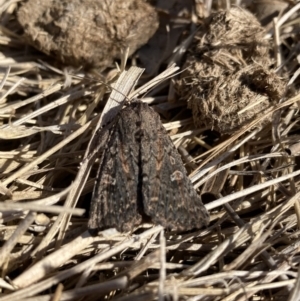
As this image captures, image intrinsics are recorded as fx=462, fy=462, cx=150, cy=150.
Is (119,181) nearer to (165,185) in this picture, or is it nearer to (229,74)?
(165,185)

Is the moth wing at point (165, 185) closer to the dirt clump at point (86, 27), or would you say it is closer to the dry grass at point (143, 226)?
the dry grass at point (143, 226)

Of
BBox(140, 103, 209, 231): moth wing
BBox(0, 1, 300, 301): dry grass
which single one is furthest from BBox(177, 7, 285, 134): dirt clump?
BBox(140, 103, 209, 231): moth wing

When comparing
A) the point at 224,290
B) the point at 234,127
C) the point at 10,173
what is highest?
the point at 234,127

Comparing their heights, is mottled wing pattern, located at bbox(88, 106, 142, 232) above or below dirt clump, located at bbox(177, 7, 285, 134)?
below

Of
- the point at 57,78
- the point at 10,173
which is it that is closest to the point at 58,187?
the point at 10,173

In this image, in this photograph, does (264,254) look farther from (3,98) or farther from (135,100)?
A: (3,98)

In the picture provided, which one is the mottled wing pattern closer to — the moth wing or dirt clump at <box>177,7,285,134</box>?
the moth wing

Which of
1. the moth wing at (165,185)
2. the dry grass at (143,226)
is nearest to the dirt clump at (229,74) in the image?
the dry grass at (143,226)

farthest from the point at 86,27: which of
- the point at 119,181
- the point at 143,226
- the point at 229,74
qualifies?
the point at 143,226
